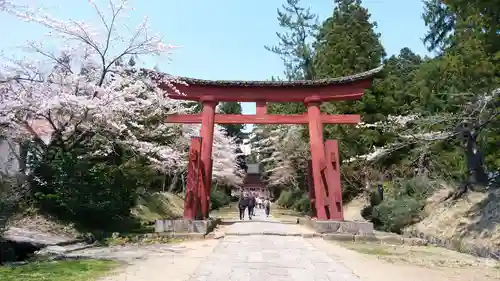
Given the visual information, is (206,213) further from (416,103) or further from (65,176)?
(416,103)

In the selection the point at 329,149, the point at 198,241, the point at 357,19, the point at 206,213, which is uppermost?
the point at 357,19

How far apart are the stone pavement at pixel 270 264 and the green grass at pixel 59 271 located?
1803 mm

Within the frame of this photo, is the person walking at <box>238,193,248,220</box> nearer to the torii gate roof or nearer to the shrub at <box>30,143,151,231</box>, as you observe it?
the torii gate roof

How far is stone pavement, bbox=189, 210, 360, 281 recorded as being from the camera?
748cm

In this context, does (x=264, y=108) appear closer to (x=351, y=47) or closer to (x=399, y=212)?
(x=399, y=212)

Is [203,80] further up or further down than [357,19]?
further down

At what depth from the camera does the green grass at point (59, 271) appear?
23.1 ft

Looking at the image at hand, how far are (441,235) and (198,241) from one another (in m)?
8.81

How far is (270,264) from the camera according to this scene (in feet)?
29.1

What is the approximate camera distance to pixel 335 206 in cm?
1600

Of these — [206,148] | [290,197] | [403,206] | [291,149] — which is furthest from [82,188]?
[290,197]

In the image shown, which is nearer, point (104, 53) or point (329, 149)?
point (104, 53)

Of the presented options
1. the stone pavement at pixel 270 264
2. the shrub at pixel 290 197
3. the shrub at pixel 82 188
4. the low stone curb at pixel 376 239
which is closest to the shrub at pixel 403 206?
the low stone curb at pixel 376 239

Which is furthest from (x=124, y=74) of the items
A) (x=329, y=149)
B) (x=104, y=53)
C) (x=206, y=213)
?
(x=329, y=149)
